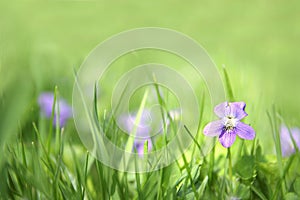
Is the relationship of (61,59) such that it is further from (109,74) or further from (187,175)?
(187,175)

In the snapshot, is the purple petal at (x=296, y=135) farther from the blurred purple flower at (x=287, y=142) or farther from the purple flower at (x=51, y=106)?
the purple flower at (x=51, y=106)

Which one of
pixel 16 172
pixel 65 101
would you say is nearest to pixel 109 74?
pixel 65 101

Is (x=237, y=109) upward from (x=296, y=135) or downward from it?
upward

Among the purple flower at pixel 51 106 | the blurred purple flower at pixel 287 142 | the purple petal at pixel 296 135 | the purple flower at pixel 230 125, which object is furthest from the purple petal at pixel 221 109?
the purple flower at pixel 51 106

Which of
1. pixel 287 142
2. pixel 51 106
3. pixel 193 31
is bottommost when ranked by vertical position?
pixel 287 142

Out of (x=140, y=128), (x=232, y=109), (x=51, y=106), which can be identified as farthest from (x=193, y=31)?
(x=232, y=109)

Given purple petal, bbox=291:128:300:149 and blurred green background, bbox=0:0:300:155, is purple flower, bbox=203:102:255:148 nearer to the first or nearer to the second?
purple petal, bbox=291:128:300:149

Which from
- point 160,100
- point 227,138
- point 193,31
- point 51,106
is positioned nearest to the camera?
point 227,138

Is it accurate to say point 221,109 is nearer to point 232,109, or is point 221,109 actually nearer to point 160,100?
point 232,109
